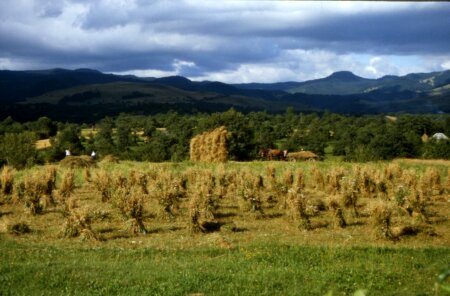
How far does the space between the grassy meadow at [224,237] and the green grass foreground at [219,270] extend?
0.08 feet

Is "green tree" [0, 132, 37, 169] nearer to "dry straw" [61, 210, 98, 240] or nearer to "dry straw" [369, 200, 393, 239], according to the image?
"dry straw" [61, 210, 98, 240]

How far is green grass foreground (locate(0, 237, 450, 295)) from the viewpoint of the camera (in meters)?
8.52

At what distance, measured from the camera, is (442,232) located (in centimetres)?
1384

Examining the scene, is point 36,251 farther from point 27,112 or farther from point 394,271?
point 27,112

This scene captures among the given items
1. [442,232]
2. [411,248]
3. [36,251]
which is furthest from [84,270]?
[442,232]

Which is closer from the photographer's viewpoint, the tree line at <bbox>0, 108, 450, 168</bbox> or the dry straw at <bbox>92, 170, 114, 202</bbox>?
the dry straw at <bbox>92, 170, 114, 202</bbox>

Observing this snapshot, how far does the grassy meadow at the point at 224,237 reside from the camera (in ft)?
29.0

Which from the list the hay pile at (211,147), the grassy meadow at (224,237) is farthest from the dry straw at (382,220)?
the hay pile at (211,147)

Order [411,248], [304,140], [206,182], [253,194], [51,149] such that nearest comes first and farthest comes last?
[411,248]
[253,194]
[206,182]
[51,149]
[304,140]

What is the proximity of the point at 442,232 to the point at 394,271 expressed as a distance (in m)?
5.05

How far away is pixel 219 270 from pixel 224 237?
310 cm

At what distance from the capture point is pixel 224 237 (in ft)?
41.5

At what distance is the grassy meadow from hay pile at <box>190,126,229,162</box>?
1155 centimetres

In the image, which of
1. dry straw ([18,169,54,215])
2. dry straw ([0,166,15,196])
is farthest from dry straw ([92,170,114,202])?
dry straw ([0,166,15,196])
